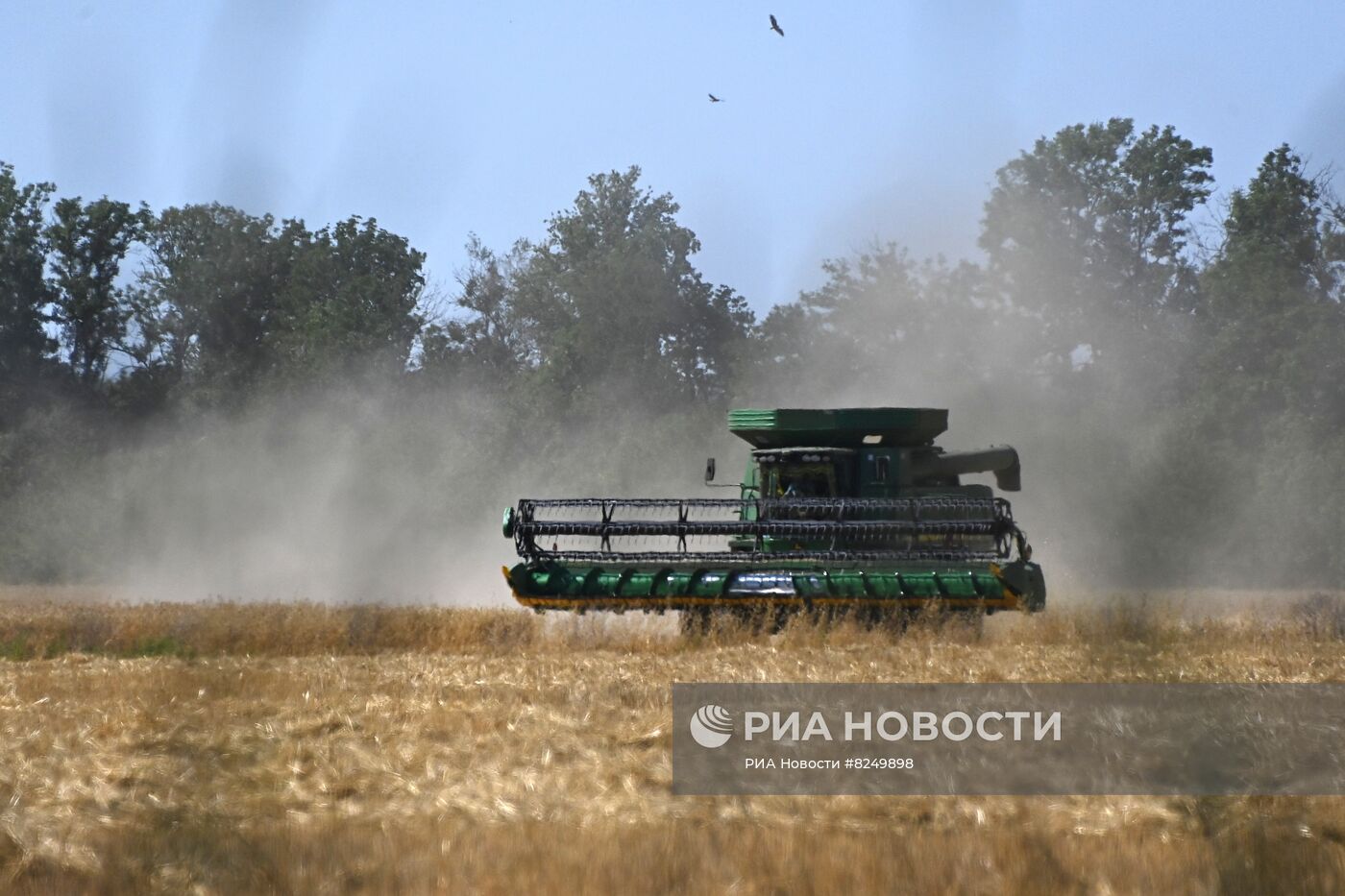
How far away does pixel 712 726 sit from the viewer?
8398 millimetres

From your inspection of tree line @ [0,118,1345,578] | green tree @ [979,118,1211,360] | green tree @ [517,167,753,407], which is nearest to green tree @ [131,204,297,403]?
tree line @ [0,118,1345,578]

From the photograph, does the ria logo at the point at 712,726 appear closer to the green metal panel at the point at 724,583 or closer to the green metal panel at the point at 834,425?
the green metal panel at the point at 724,583

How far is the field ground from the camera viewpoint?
5785 millimetres

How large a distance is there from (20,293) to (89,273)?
3461 millimetres

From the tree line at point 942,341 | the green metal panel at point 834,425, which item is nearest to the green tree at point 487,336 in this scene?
the tree line at point 942,341

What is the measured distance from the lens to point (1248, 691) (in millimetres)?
9219

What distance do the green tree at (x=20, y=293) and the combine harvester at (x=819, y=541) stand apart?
84.0ft

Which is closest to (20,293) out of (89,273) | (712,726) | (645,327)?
(89,273)

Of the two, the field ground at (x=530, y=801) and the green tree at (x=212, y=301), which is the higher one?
the green tree at (x=212, y=301)

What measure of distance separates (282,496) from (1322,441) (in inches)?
873

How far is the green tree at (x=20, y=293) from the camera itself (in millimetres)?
38531

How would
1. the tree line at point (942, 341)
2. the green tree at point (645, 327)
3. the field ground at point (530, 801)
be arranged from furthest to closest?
the green tree at point (645, 327)
the tree line at point (942, 341)
the field ground at point (530, 801)

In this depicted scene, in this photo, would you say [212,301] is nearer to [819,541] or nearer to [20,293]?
[819,541]

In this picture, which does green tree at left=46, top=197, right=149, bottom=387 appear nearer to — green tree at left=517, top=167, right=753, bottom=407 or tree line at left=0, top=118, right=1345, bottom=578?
tree line at left=0, top=118, right=1345, bottom=578
